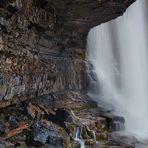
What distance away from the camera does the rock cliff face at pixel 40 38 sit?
44.3 feet

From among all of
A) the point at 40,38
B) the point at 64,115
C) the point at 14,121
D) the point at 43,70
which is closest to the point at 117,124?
the point at 64,115

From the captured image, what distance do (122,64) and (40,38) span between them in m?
12.8

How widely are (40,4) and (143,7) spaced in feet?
63.5

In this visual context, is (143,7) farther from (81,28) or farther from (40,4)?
(40,4)

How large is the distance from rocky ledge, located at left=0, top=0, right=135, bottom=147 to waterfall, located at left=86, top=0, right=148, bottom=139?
3.47 meters

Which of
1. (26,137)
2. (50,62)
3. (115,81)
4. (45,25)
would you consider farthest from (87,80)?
(26,137)

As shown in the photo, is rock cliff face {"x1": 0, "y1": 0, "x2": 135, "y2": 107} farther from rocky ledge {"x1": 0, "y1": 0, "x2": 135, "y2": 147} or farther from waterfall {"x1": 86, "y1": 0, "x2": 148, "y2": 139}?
waterfall {"x1": 86, "y1": 0, "x2": 148, "y2": 139}

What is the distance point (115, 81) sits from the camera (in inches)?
1045

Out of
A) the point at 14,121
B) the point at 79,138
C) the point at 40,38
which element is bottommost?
the point at 79,138

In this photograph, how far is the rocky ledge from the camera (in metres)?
13.2

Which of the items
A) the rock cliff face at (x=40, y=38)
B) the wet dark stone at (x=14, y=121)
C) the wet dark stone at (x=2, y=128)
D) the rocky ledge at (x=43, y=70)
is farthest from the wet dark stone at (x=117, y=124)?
the wet dark stone at (x=2, y=128)

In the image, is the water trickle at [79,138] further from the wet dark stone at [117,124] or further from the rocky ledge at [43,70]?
the wet dark stone at [117,124]

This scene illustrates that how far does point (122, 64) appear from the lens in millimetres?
28281

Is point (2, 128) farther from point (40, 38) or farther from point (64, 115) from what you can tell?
point (40, 38)
